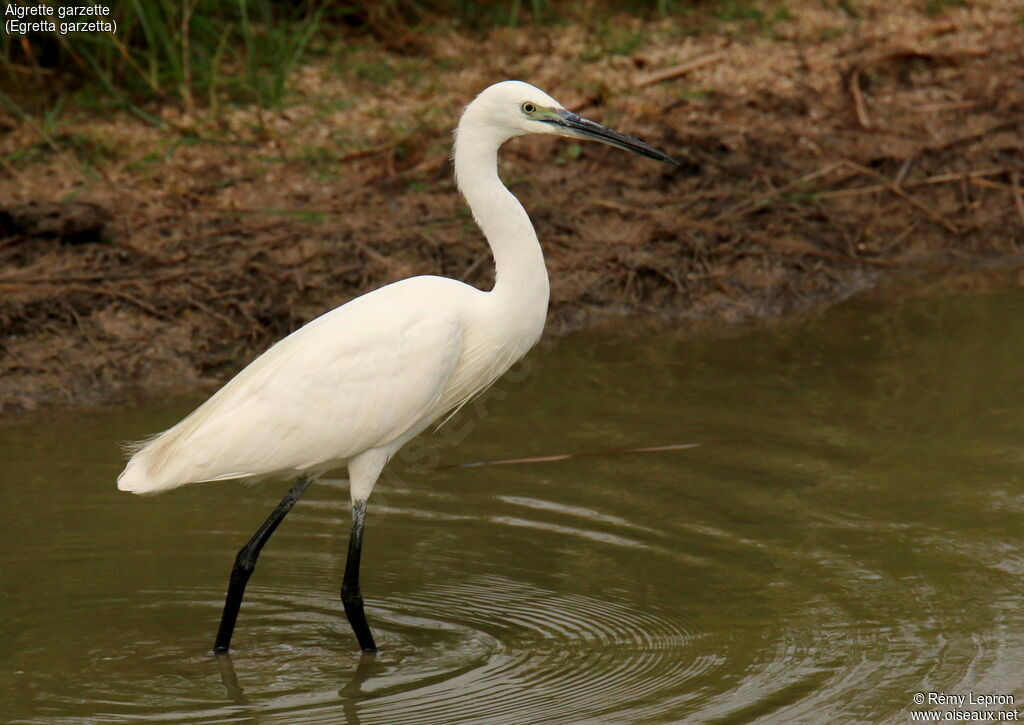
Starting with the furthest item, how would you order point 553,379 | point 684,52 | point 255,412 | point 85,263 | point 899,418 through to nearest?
point 684,52 < point 85,263 < point 553,379 < point 899,418 < point 255,412

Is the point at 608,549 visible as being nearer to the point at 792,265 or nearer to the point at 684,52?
the point at 792,265

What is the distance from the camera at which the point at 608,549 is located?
495cm

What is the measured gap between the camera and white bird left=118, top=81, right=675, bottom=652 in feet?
14.3

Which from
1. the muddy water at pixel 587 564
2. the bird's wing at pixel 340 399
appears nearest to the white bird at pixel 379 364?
the bird's wing at pixel 340 399

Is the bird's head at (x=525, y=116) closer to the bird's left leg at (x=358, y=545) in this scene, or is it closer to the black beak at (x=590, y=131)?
the black beak at (x=590, y=131)

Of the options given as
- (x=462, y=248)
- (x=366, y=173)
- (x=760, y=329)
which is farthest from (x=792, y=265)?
(x=366, y=173)

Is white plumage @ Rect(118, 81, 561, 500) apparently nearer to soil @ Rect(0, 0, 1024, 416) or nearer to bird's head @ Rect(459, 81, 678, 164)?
bird's head @ Rect(459, 81, 678, 164)

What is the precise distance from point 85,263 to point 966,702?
193 inches

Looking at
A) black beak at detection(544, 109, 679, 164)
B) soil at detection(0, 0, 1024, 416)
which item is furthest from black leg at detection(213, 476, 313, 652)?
soil at detection(0, 0, 1024, 416)

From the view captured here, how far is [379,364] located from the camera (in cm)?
435

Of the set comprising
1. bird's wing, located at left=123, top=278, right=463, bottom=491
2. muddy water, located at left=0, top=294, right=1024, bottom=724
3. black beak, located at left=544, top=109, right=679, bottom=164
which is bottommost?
muddy water, located at left=0, top=294, right=1024, bottom=724

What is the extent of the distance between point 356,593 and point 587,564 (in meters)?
0.87

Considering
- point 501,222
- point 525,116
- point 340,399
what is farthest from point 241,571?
point 525,116

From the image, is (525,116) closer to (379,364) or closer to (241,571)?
(379,364)
